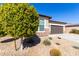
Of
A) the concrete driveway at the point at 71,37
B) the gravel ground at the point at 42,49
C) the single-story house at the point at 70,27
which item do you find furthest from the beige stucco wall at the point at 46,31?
the single-story house at the point at 70,27

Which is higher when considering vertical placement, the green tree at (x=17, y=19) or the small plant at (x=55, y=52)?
the green tree at (x=17, y=19)

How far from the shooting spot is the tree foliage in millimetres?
8344

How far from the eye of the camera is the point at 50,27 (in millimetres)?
10188

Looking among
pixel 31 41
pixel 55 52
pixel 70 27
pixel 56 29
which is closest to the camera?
pixel 55 52

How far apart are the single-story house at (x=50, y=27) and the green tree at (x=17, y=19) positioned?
105cm

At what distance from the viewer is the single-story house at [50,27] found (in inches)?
383

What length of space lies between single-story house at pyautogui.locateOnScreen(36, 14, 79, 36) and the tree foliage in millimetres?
1050

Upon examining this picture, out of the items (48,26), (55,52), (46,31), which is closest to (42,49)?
(55,52)

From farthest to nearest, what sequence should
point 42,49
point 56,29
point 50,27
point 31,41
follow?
point 56,29
point 50,27
point 31,41
point 42,49

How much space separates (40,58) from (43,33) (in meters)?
1.74

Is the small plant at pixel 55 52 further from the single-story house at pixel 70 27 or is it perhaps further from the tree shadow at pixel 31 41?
the single-story house at pixel 70 27

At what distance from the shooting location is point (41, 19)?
10023 millimetres

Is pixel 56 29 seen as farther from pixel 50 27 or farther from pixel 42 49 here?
pixel 42 49

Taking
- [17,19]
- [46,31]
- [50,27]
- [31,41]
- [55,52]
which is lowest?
[55,52]
